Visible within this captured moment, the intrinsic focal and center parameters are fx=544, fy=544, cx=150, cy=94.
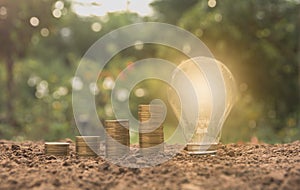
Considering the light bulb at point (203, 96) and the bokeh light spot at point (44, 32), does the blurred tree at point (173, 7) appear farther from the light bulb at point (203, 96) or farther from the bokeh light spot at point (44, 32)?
the light bulb at point (203, 96)

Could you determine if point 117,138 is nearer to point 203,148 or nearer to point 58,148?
point 58,148

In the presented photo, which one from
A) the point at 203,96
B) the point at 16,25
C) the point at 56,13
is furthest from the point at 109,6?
the point at 203,96

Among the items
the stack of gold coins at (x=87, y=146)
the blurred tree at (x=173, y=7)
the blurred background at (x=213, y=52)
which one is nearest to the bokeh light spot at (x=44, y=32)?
the blurred background at (x=213, y=52)

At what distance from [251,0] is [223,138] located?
2.84 metres

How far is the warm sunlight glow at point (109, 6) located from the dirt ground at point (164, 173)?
12.5 feet

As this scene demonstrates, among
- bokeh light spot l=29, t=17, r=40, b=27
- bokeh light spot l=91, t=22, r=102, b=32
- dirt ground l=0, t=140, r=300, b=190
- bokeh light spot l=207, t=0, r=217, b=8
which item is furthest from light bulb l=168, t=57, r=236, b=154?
bokeh light spot l=91, t=22, r=102, b=32

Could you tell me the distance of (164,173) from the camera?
3.31m

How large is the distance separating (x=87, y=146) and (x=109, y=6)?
4147 millimetres

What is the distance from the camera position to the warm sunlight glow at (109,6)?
769 cm

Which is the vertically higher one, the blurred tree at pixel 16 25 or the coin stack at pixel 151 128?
the blurred tree at pixel 16 25

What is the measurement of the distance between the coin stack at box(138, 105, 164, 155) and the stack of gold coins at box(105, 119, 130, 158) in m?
0.12

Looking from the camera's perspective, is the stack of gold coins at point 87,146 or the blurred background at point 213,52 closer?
the stack of gold coins at point 87,146

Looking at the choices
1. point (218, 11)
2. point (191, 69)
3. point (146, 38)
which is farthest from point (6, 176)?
point (146, 38)

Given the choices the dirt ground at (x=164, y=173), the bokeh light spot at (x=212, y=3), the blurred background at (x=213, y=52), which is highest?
the bokeh light spot at (x=212, y=3)
